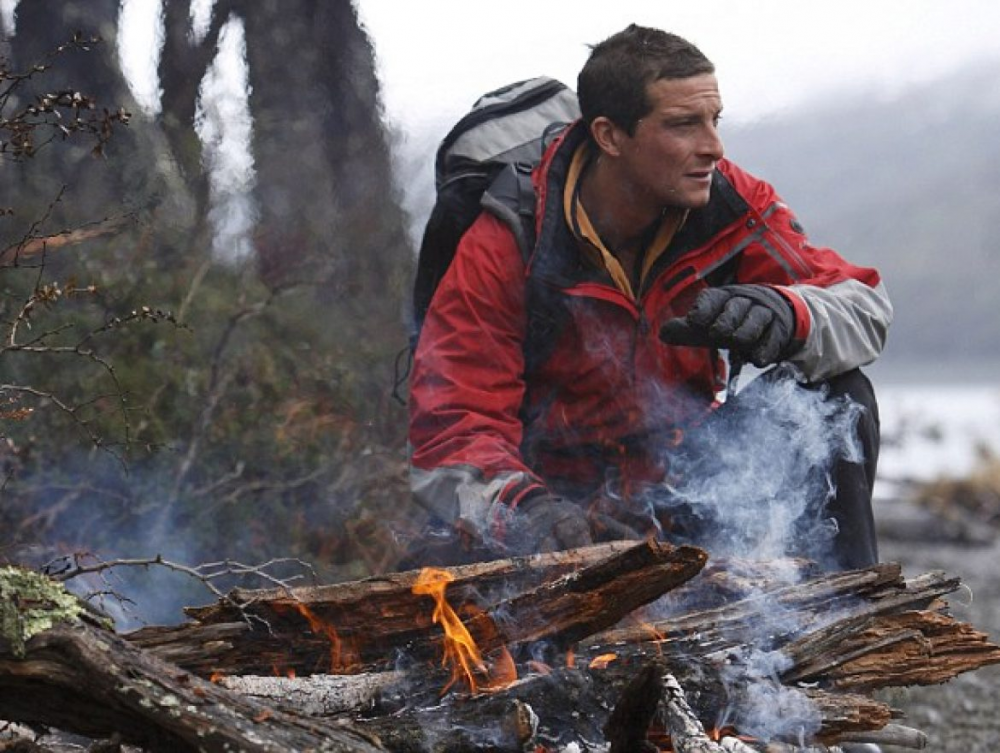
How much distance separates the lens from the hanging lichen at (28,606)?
2160mm

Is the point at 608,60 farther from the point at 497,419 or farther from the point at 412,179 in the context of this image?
the point at 412,179

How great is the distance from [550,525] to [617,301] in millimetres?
865

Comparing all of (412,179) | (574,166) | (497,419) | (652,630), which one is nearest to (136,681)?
(652,630)

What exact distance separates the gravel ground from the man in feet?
3.20

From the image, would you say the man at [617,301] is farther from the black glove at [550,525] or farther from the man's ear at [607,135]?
the black glove at [550,525]

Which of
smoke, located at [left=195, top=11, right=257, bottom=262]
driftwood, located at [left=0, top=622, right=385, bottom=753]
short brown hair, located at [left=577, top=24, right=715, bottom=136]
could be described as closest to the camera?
driftwood, located at [left=0, top=622, right=385, bottom=753]

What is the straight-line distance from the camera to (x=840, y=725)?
264cm

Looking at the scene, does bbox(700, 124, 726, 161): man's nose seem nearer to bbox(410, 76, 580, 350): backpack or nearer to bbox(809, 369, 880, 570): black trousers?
bbox(410, 76, 580, 350): backpack

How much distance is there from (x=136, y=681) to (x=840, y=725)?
4.67 feet

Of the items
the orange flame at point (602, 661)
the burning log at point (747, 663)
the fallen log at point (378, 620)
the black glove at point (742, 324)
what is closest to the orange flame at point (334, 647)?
the fallen log at point (378, 620)

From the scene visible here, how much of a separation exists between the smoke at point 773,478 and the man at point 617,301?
0.15ft

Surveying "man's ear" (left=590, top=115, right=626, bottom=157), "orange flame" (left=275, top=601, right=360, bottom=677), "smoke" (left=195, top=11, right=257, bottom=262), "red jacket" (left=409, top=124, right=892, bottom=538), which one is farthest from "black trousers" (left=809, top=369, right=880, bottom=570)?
"smoke" (left=195, top=11, right=257, bottom=262)

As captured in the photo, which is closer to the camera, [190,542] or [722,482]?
[722,482]

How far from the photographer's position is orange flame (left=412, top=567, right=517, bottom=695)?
2666mm
